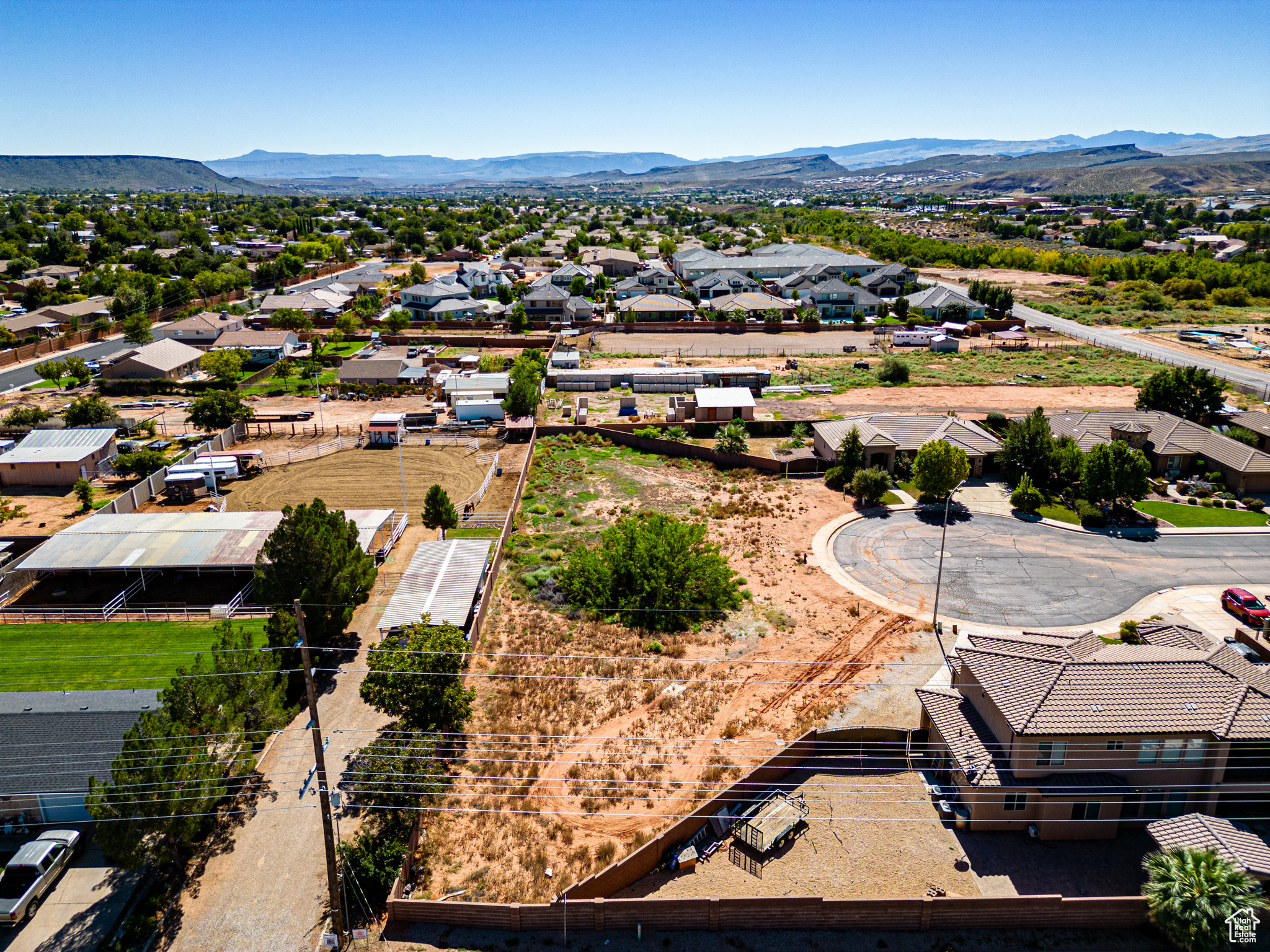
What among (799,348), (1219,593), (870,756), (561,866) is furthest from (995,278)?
(561,866)

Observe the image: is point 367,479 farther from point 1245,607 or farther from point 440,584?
point 1245,607

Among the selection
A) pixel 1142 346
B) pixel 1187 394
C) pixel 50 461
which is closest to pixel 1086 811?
pixel 1187 394

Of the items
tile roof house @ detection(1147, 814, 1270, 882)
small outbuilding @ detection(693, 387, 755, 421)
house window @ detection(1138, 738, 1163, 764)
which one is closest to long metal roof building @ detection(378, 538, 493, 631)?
house window @ detection(1138, 738, 1163, 764)

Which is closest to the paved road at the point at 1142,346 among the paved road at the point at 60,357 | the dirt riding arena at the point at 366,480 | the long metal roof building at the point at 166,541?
the dirt riding arena at the point at 366,480

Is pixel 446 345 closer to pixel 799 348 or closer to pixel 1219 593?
pixel 799 348

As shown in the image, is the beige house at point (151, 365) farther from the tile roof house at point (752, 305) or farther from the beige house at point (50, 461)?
the tile roof house at point (752, 305)

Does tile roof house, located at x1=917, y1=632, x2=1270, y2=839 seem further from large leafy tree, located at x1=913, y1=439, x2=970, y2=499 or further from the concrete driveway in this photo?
the concrete driveway
